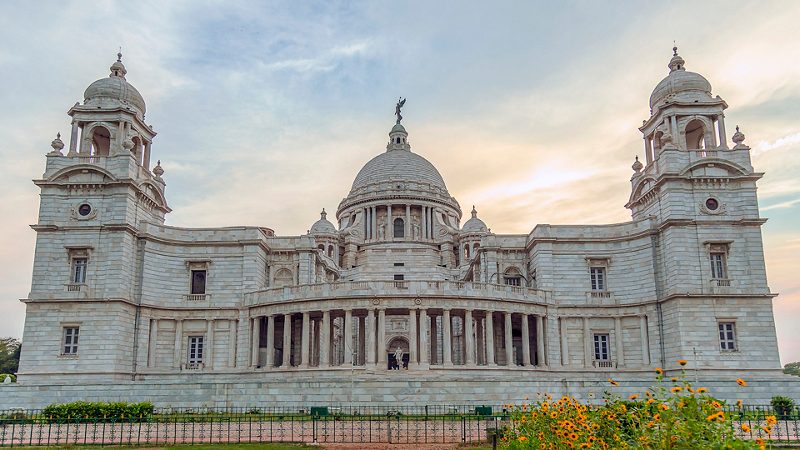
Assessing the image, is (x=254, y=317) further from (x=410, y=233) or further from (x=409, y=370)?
(x=410, y=233)

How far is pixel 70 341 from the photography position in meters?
44.4

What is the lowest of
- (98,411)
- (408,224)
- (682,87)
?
(98,411)

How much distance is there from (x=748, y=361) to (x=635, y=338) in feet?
24.6

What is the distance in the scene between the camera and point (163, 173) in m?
56.4

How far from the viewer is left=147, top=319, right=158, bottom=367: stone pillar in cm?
4791

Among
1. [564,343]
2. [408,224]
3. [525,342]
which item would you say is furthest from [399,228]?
[525,342]

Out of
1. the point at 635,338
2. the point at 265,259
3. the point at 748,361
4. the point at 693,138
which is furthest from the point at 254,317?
the point at 693,138

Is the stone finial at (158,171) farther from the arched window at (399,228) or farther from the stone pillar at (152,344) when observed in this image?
the arched window at (399,228)

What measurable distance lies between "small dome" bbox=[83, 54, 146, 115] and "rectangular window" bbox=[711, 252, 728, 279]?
144ft

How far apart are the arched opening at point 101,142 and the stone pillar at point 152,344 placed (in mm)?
14289

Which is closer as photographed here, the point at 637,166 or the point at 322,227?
the point at 637,166

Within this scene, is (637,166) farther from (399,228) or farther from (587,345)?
(399,228)

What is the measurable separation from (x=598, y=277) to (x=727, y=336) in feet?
32.9

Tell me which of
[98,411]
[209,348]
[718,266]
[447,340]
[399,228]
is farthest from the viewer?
[399,228]
